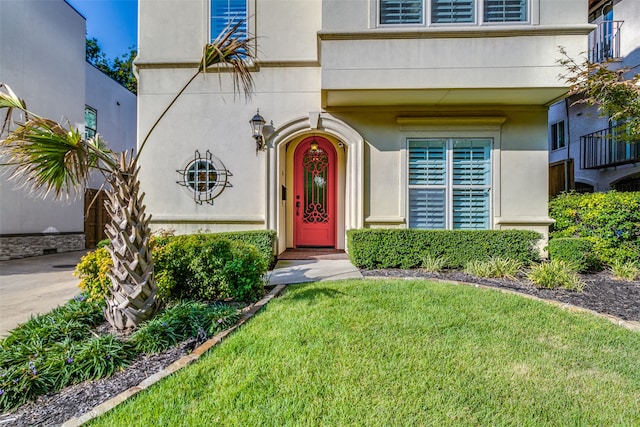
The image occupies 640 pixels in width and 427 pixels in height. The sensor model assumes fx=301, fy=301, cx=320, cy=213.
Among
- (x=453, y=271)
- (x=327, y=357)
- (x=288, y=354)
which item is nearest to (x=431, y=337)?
(x=327, y=357)

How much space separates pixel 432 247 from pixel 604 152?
896cm

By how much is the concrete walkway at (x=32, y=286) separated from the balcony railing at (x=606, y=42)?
15.0 metres

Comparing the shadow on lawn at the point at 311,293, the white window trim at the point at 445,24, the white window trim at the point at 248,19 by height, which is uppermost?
the white window trim at the point at 248,19

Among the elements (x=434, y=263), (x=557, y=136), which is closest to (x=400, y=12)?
(x=434, y=263)

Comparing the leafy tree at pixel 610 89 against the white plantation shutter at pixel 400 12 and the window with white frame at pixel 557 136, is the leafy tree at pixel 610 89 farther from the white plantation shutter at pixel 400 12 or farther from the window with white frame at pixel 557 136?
the window with white frame at pixel 557 136

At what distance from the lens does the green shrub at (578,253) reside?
216 inches

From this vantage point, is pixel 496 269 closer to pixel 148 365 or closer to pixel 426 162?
pixel 426 162

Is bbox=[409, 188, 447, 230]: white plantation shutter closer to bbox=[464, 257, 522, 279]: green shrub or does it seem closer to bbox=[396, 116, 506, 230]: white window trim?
bbox=[396, 116, 506, 230]: white window trim

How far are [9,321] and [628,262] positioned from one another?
31.7 ft

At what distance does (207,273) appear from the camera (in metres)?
4.10

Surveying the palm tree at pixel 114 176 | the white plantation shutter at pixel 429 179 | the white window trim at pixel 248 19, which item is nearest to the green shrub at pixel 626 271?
the white plantation shutter at pixel 429 179

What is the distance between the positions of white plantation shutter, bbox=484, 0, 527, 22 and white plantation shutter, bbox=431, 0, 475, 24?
368 millimetres

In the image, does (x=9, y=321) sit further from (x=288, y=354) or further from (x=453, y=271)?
(x=453, y=271)

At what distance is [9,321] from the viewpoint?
3781mm
